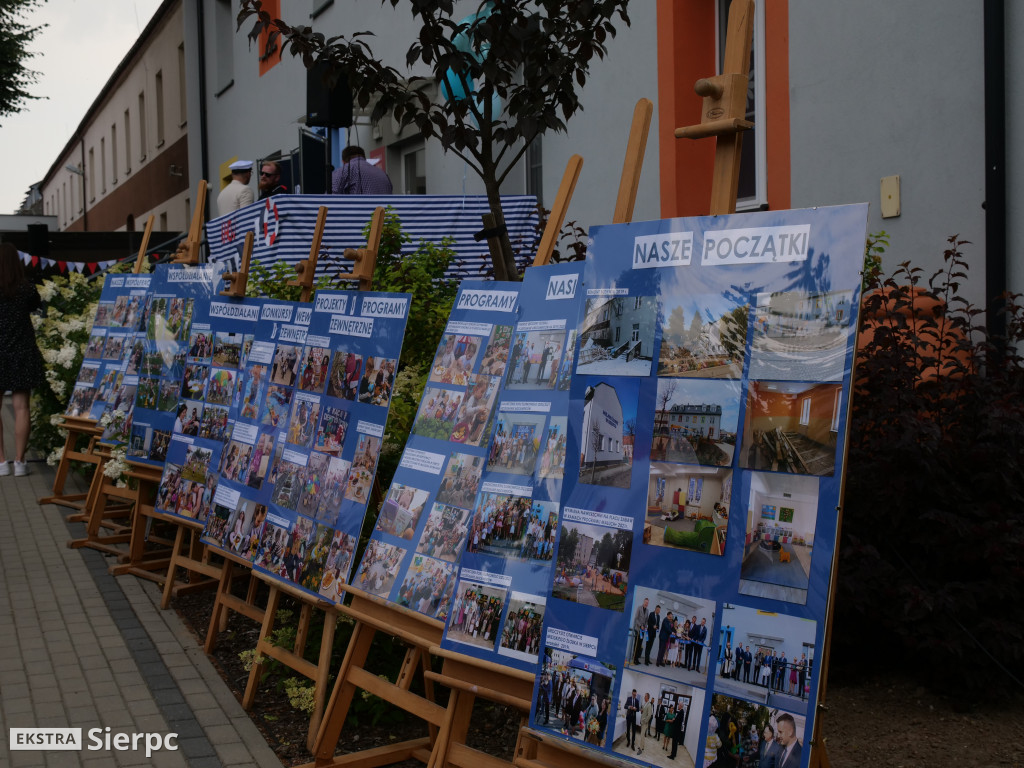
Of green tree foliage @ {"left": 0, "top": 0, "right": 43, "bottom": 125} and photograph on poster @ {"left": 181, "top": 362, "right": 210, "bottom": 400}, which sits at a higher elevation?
green tree foliage @ {"left": 0, "top": 0, "right": 43, "bottom": 125}

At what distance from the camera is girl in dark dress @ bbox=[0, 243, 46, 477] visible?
32.6ft

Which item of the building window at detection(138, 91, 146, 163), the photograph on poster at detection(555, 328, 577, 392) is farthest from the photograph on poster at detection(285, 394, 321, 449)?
the building window at detection(138, 91, 146, 163)

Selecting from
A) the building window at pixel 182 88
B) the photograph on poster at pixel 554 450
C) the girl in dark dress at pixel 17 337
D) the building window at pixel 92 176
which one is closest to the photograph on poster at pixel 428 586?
the photograph on poster at pixel 554 450

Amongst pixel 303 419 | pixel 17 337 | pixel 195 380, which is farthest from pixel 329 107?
pixel 303 419

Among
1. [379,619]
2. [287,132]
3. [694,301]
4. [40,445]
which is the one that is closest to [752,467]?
[694,301]

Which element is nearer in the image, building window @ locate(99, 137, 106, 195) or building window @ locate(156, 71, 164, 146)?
building window @ locate(156, 71, 164, 146)

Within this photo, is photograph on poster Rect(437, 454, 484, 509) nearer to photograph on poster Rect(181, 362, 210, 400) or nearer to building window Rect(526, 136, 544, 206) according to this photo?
photograph on poster Rect(181, 362, 210, 400)

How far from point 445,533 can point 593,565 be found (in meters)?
0.95

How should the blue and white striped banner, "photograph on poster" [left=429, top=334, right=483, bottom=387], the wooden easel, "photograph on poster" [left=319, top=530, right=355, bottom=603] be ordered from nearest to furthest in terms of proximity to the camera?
"photograph on poster" [left=429, top=334, right=483, bottom=387]
"photograph on poster" [left=319, top=530, right=355, bottom=603]
the wooden easel
the blue and white striped banner

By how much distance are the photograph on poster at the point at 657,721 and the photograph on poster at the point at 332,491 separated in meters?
1.89

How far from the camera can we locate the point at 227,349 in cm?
600

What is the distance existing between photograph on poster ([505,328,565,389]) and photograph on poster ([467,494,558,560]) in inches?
15.3

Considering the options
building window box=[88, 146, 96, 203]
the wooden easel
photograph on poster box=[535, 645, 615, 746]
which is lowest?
photograph on poster box=[535, 645, 615, 746]

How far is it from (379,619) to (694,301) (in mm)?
1800
